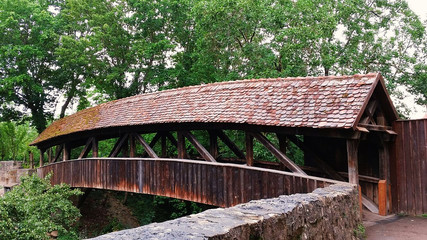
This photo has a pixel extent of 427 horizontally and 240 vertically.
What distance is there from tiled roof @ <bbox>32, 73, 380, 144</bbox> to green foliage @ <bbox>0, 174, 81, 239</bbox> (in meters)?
2.42

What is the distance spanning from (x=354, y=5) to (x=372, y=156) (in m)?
7.94

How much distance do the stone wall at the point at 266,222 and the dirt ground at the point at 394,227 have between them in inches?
51.8

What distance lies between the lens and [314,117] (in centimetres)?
633

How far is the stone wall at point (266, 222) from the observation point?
2.01m

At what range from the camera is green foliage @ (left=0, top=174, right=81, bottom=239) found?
8414mm

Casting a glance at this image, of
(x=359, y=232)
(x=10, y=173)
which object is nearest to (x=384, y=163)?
(x=359, y=232)

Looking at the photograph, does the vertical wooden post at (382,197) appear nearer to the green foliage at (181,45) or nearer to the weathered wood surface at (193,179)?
the weathered wood surface at (193,179)

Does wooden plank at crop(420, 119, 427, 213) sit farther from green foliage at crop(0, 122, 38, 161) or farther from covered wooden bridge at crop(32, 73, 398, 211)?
green foliage at crop(0, 122, 38, 161)

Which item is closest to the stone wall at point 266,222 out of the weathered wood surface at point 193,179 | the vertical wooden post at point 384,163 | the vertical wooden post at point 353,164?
the vertical wooden post at point 353,164

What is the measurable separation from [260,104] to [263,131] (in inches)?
24.0

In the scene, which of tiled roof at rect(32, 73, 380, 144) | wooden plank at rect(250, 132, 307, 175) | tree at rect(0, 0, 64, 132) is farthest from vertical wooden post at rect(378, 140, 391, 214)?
tree at rect(0, 0, 64, 132)

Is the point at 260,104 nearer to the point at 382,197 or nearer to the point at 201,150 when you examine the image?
the point at 201,150

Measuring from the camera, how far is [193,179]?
893 cm

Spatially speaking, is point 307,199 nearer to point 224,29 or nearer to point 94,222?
point 224,29
